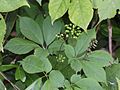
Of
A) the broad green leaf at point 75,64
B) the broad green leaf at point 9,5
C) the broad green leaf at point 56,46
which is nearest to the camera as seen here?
the broad green leaf at point 9,5

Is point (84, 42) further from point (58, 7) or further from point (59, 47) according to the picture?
point (58, 7)

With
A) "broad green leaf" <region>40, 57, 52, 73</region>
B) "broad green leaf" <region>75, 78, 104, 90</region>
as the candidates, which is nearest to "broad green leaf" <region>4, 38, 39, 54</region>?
"broad green leaf" <region>40, 57, 52, 73</region>

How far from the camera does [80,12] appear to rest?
959 mm

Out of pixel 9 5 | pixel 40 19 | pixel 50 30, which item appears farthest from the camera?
pixel 40 19

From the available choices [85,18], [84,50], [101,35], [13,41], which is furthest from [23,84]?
[101,35]

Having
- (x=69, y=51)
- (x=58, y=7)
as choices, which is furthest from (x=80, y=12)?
(x=69, y=51)

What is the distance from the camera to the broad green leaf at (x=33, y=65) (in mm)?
1049

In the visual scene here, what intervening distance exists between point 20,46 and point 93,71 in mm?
281

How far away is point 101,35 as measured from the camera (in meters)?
1.65

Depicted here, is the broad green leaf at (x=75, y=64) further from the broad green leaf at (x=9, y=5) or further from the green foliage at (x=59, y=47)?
the broad green leaf at (x=9, y=5)

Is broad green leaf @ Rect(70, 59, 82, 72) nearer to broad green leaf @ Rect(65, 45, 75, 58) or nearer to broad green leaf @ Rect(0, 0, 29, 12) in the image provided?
broad green leaf @ Rect(65, 45, 75, 58)

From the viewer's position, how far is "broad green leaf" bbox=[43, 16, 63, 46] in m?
1.16

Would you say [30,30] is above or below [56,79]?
above

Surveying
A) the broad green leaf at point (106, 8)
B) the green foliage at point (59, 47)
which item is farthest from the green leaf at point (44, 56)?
the broad green leaf at point (106, 8)
